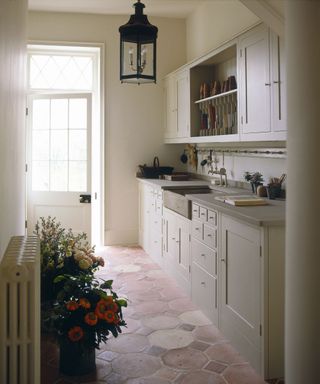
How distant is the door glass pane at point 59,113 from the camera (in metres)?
6.45

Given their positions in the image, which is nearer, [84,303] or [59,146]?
[84,303]

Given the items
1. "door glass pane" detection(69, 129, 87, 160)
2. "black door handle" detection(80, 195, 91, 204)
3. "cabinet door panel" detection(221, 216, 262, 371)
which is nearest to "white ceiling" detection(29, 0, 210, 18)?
"door glass pane" detection(69, 129, 87, 160)

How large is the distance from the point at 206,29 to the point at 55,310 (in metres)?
4.36

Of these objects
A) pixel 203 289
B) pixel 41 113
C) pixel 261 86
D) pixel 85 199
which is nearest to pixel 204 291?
pixel 203 289

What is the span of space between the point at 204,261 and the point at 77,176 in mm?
3200

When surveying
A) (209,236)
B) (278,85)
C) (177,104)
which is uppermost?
(177,104)

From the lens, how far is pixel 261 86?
12.3 feet

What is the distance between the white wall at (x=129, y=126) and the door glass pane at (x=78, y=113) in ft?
1.08

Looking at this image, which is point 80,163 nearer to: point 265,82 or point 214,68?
point 214,68

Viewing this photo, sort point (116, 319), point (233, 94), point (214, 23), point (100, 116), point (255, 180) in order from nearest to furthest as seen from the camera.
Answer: point (116, 319) → point (255, 180) → point (233, 94) → point (214, 23) → point (100, 116)

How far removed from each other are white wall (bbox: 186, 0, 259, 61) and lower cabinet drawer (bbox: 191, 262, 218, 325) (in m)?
2.31

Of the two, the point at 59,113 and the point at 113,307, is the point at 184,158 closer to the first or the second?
the point at 59,113

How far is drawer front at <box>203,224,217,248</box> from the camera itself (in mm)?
3539

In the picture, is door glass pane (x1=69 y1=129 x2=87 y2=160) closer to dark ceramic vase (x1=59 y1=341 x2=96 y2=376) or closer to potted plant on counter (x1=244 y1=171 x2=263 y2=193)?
potted plant on counter (x1=244 y1=171 x2=263 y2=193)
